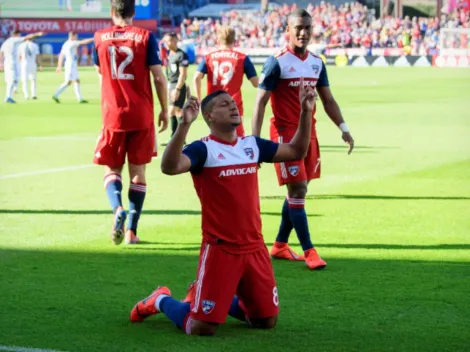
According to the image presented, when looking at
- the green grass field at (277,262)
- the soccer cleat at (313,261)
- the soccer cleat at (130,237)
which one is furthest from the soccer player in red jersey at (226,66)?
the soccer cleat at (313,261)

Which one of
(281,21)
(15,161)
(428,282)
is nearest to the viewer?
(428,282)

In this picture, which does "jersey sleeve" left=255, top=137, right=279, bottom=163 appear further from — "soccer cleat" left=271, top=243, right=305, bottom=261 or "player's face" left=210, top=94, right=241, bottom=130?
"soccer cleat" left=271, top=243, right=305, bottom=261

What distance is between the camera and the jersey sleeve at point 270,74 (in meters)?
9.17

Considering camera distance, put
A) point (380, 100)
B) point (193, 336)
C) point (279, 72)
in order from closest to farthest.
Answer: point (193, 336)
point (279, 72)
point (380, 100)

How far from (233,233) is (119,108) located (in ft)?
11.9

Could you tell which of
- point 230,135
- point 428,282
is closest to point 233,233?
point 230,135

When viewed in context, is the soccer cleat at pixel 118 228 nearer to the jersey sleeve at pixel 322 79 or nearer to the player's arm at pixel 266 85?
the player's arm at pixel 266 85

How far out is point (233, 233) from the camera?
659 cm

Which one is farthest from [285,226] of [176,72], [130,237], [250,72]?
[176,72]

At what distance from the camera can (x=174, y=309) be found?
6.68 m

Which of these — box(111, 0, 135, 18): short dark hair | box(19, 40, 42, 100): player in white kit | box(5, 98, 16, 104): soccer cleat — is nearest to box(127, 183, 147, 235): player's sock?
box(111, 0, 135, 18): short dark hair

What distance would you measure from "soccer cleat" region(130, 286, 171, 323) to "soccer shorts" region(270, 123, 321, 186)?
2.44 meters

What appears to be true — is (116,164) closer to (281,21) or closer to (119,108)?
(119,108)

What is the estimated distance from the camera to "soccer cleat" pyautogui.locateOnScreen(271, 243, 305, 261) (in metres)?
9.33
